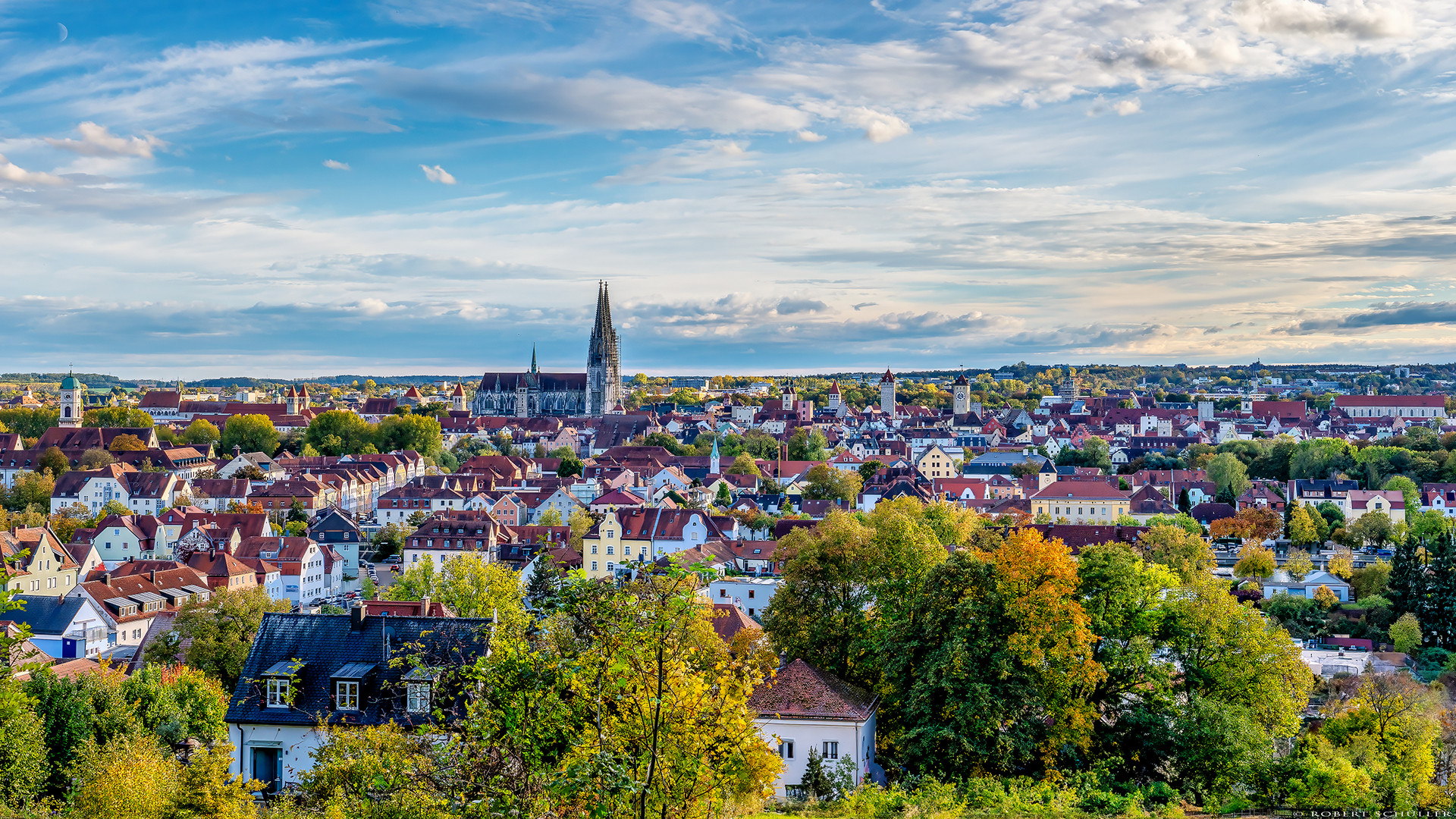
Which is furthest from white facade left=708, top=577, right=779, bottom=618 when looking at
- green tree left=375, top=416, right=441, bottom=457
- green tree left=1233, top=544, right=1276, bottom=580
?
green tree left=375, top=416, right=441, bottom=457

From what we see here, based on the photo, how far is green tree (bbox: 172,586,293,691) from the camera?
30734 millimetres

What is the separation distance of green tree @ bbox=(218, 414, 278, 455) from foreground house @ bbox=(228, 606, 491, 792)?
324 feet

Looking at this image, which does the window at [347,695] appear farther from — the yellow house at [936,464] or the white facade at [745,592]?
the yellow house at [936,464]

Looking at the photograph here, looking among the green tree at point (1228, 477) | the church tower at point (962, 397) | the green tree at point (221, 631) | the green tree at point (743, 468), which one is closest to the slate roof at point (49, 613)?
the green tree at point (221, 631)

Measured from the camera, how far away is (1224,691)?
21.5 metres

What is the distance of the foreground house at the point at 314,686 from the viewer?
1883cm

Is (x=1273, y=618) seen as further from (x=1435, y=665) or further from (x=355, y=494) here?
(x=355, y=494)

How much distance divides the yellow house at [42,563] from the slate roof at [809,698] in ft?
125

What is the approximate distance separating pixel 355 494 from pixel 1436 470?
8170 centimetres

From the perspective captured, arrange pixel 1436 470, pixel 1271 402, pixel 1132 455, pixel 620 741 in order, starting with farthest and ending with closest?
pixel 1271 402 → pixel 1132 455 → pixel 1436 470 → pixel 620 741

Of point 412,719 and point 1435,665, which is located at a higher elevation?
point 412,719

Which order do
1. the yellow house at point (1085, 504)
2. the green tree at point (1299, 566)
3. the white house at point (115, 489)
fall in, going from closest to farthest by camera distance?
the green tree at point (1299, 566), the white house at point (115, 489), the yellow house at point (1085, 504)

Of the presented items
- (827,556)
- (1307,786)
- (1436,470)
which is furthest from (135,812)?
(1436,470)

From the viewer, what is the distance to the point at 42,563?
166ft
